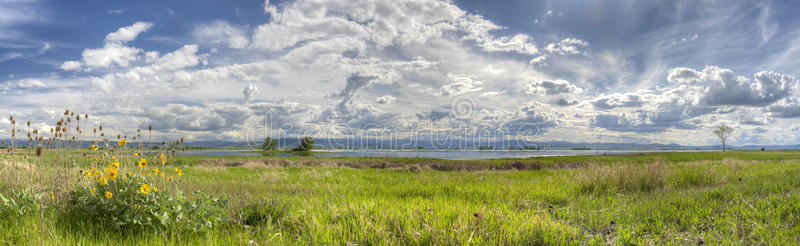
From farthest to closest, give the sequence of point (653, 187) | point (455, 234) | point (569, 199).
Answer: point (653, 187) → point (569, 199) → point (455, 234)

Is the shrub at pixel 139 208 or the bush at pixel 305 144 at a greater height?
the shrub at pixel 139 208

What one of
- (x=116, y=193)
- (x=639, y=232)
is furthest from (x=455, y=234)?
(x=116, y=193)

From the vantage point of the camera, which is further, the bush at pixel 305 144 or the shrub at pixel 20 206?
the bush at pixel 305 144

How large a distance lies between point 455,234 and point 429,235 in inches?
12.6

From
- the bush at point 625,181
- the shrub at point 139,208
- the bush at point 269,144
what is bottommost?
the bush at point 269,144

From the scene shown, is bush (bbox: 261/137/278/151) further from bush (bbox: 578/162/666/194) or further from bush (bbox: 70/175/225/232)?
bush (bbox: 70/175/225/232)

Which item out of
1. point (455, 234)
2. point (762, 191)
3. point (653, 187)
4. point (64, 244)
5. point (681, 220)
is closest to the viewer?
point (64, 244)

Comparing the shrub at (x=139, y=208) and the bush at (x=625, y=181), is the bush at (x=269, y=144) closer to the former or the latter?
the bush at (x=625, y=181)

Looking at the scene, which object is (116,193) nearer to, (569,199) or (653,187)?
(569,199)

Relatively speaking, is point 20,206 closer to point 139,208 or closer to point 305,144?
point 139,208

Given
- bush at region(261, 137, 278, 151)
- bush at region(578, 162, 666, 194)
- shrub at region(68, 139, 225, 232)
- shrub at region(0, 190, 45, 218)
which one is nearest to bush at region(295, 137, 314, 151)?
bush at region(261, 137, 278, 151)

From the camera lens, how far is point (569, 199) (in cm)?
780

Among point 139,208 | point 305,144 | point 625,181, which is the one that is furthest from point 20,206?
point 305,144

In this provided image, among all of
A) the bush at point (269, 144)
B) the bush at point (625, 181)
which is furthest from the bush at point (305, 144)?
the bush at point (625, 181)
